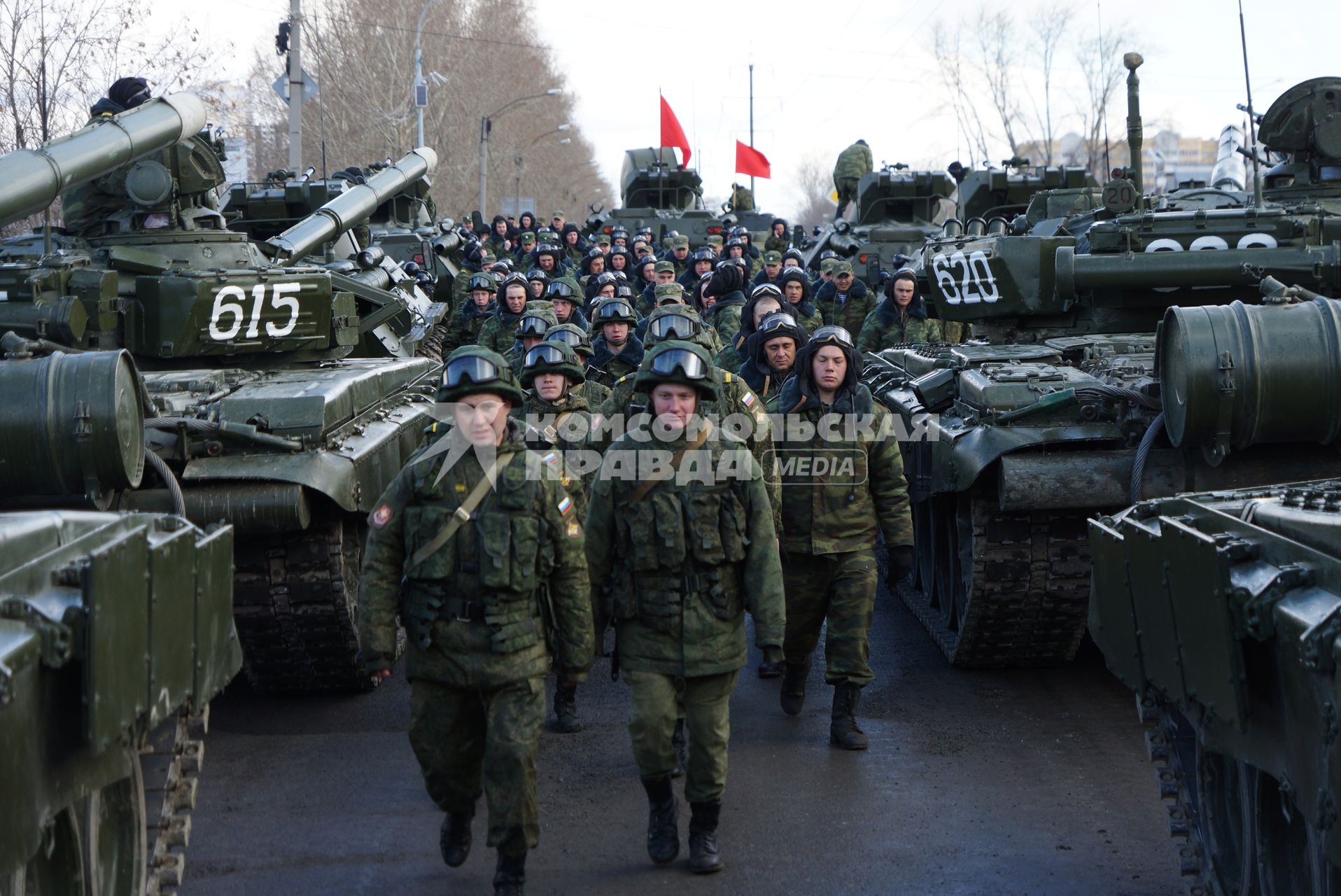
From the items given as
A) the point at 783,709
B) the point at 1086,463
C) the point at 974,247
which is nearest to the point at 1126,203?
the point at 974,247

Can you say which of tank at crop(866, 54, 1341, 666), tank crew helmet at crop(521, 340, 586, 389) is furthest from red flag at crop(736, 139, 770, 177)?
tank crew helmet at crop(521, 340, 586, 389)

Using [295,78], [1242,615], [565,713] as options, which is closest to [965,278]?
[565,713]

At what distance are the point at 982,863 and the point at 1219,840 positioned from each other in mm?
827

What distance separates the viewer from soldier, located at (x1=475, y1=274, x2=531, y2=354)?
12.2 meters

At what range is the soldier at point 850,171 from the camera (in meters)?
22.9

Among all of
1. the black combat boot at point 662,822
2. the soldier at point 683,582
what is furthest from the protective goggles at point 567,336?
the black combat boot at point 662,822

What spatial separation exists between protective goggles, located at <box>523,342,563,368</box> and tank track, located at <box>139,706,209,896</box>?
2.98m

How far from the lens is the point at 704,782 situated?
5387 millimetres

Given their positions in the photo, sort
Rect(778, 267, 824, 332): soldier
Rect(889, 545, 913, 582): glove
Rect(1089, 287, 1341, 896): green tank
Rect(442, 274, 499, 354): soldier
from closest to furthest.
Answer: Rect(1089, 287, 1341, 896): green tank
Rect(889, 545, 913, 582): glove
Rect(778, 267, 824, 332): soldier
Rect(442, 274, 499, 354): soldier

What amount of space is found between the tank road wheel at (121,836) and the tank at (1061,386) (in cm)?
379

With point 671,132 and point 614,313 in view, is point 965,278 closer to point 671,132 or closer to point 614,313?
point 614,313

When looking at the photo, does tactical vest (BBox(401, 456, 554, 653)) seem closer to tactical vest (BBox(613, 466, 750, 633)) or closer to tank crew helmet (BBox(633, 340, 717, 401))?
tactical vest (BBox(613, 466, 750, 633))

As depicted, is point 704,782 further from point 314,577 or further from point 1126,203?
point 1126,203

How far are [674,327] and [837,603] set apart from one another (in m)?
2.18
